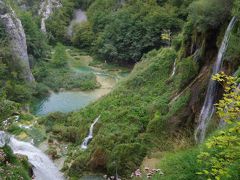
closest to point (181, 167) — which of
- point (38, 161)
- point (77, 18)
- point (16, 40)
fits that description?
point (38, 161)

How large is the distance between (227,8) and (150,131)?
597 cm

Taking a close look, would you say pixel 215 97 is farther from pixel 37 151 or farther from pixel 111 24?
pixel 111 24

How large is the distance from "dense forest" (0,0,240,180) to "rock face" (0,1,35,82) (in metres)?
0.08

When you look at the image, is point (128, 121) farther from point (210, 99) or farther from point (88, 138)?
point (210, 99)

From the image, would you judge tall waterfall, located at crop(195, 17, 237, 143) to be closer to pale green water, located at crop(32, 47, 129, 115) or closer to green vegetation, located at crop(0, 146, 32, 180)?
green vegetation, located at crop(0, 146, 32, 180)

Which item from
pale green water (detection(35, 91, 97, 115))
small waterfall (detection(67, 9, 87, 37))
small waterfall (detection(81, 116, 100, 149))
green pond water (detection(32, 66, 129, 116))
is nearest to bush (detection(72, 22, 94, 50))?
small waterfall (detection(67, 9, 87, 37))

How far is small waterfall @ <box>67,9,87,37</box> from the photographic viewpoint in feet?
175

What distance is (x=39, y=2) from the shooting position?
59.7 meters

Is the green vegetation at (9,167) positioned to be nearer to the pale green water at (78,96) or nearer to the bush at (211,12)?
the bush at (211,12)

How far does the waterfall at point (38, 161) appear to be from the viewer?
16888 mm

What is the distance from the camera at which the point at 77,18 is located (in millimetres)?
57719

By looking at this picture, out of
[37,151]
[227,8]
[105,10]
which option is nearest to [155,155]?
[227,8]

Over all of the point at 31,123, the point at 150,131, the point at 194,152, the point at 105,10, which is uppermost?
the point at 105,10

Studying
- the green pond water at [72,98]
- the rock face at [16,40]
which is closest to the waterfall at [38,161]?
the green pond water at [72,98]
